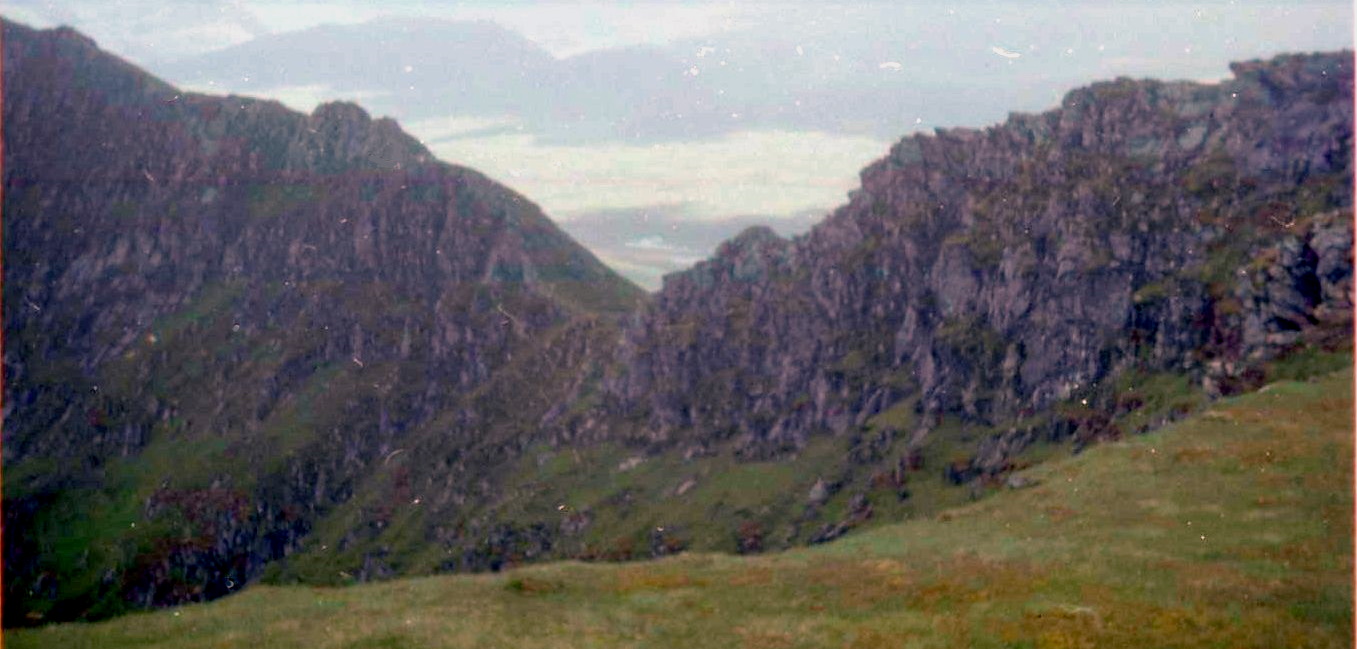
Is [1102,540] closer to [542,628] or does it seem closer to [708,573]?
[708,573]

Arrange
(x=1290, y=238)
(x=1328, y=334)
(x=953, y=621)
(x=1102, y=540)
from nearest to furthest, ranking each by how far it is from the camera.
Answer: (x=953, y=621)
(x=1102, y=540)
(x=1328, y=334)
(x=1290, y=238)

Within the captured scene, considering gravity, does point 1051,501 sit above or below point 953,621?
below

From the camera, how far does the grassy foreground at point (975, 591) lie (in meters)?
30.9

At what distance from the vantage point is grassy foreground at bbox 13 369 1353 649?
3086 centimetres

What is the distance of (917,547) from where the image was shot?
50.8 meters

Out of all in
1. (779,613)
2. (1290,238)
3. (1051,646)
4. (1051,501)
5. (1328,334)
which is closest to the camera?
(1051,646)

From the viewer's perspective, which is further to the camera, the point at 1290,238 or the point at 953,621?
the point at 1290,238

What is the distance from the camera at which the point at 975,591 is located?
117 ft

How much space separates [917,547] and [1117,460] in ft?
69.4

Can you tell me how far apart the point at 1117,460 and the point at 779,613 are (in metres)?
37.1

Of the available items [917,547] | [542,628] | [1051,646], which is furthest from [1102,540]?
[542,628]

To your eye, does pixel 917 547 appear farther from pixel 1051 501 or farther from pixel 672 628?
pixel 672 628

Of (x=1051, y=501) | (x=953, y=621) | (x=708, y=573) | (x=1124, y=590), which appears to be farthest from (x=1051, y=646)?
(x=1051, y=501)

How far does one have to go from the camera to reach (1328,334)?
346 ft
